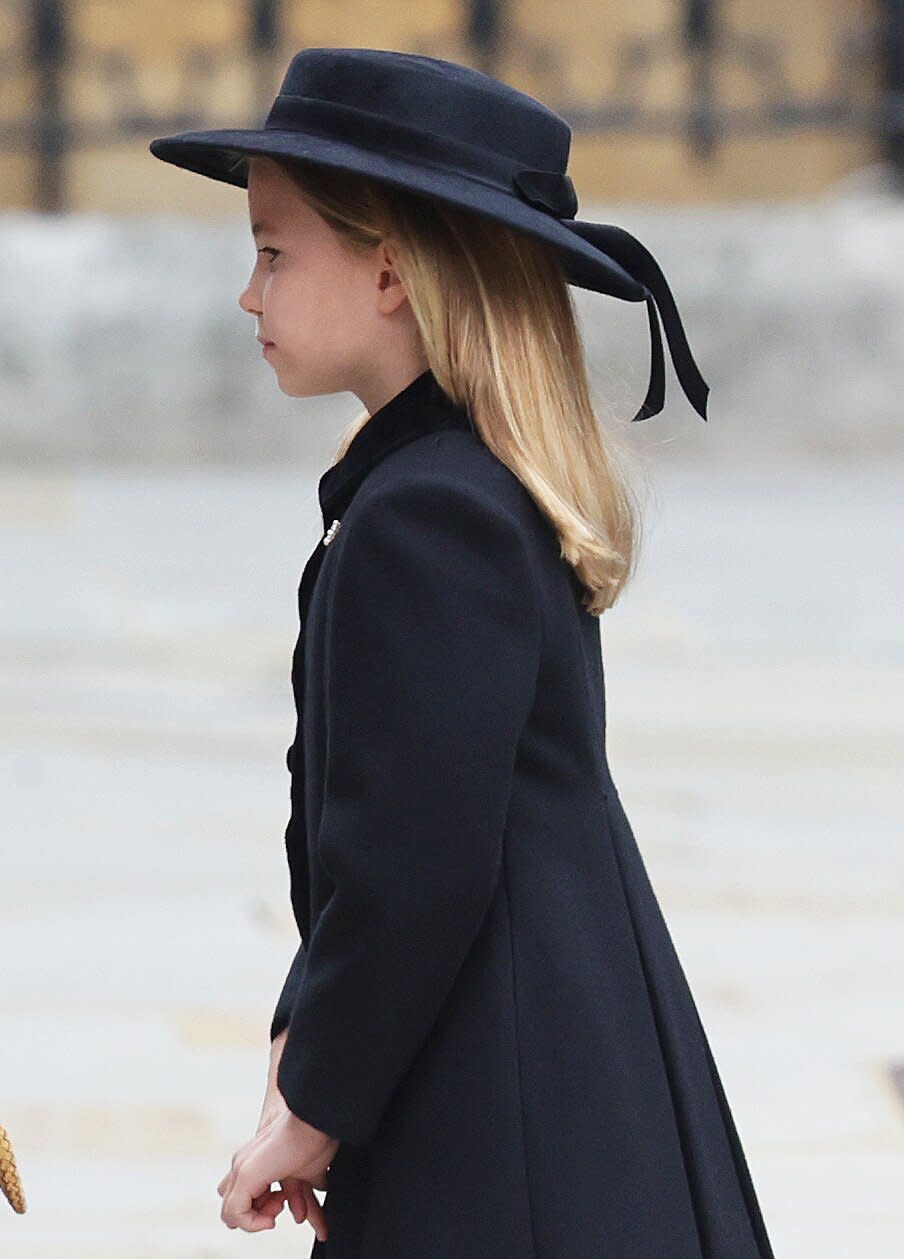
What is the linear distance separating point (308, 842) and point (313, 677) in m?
0.13

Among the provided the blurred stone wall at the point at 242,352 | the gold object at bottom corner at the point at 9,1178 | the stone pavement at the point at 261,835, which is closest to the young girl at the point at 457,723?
the gold object at bottom corner at the point at 9,1178

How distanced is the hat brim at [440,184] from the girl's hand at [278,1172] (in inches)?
25.2

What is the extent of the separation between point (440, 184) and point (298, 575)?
557 centimetres

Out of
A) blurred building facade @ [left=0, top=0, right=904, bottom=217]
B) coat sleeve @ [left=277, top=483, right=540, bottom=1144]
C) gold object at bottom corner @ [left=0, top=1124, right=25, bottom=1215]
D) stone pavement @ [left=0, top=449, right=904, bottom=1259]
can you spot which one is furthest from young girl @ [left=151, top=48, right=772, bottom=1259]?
blurred building facade @ [left=0, top=0, right=904, bottom=217]

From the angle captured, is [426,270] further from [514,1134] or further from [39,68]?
[39,68]

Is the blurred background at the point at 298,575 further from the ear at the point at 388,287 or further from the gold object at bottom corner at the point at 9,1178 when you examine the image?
the gold object at bottom corner at the point at 9,1178

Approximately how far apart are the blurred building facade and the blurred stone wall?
34.6 inches

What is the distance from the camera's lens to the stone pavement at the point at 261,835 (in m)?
3.18

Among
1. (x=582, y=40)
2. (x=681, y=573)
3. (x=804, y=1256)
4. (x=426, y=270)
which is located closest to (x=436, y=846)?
(x=426, y=270)

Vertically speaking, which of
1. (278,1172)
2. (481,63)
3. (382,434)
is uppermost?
(481,63)

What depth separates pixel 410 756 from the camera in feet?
5.25

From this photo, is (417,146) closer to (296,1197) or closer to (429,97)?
(429,97)

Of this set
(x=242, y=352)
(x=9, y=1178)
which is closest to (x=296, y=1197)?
(x=9, y=1178)

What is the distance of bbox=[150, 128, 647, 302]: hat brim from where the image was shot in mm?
1623
